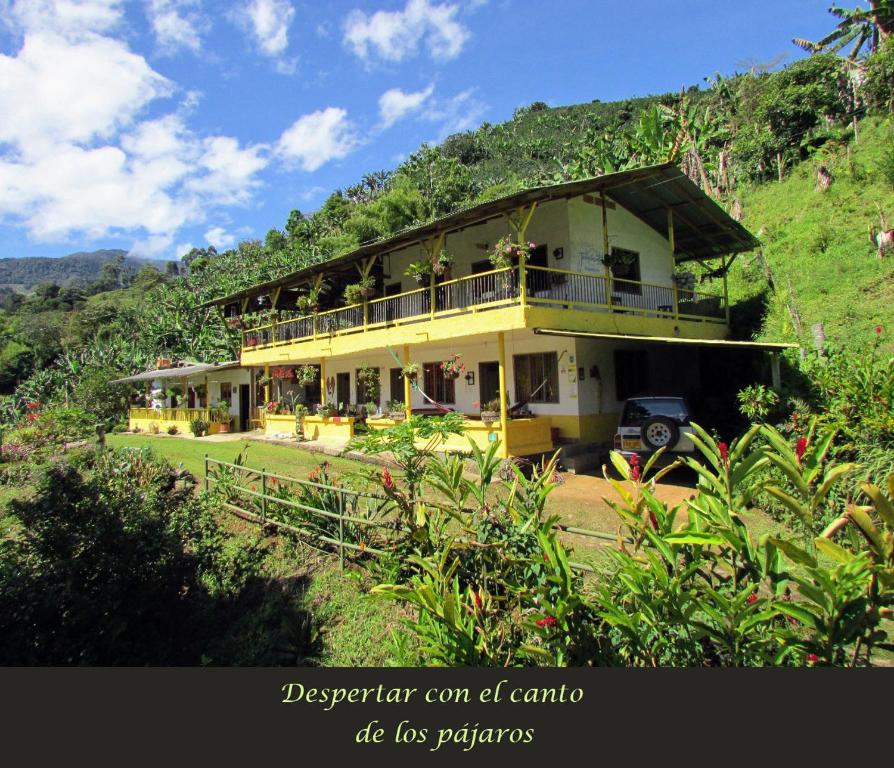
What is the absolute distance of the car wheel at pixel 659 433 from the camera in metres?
9.91

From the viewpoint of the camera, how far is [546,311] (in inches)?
479

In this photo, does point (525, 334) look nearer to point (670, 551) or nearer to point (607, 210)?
point (607, 210)

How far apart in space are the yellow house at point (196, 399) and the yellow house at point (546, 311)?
8601mm

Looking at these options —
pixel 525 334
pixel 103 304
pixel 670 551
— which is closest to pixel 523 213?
pixel 525 334

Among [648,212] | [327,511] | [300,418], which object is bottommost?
[327,511]

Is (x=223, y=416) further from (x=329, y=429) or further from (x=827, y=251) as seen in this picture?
(x=827, y=251)

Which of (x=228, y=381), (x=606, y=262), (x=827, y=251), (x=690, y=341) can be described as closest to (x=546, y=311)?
(x=690, y=341)

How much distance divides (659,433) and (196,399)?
28.7m

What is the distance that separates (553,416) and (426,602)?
37.7ft

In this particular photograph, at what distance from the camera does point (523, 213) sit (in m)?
12.1

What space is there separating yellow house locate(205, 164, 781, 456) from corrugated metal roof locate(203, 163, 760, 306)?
0.06 meters

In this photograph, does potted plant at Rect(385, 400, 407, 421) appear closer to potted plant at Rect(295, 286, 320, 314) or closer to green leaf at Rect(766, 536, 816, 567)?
potted plant at Rect(295, 286, 320, 314)

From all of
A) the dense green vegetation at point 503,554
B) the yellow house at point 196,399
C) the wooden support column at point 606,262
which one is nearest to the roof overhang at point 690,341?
the dense green vegetation at point 503,554

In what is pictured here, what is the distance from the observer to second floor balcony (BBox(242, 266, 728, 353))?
41.5 feet
